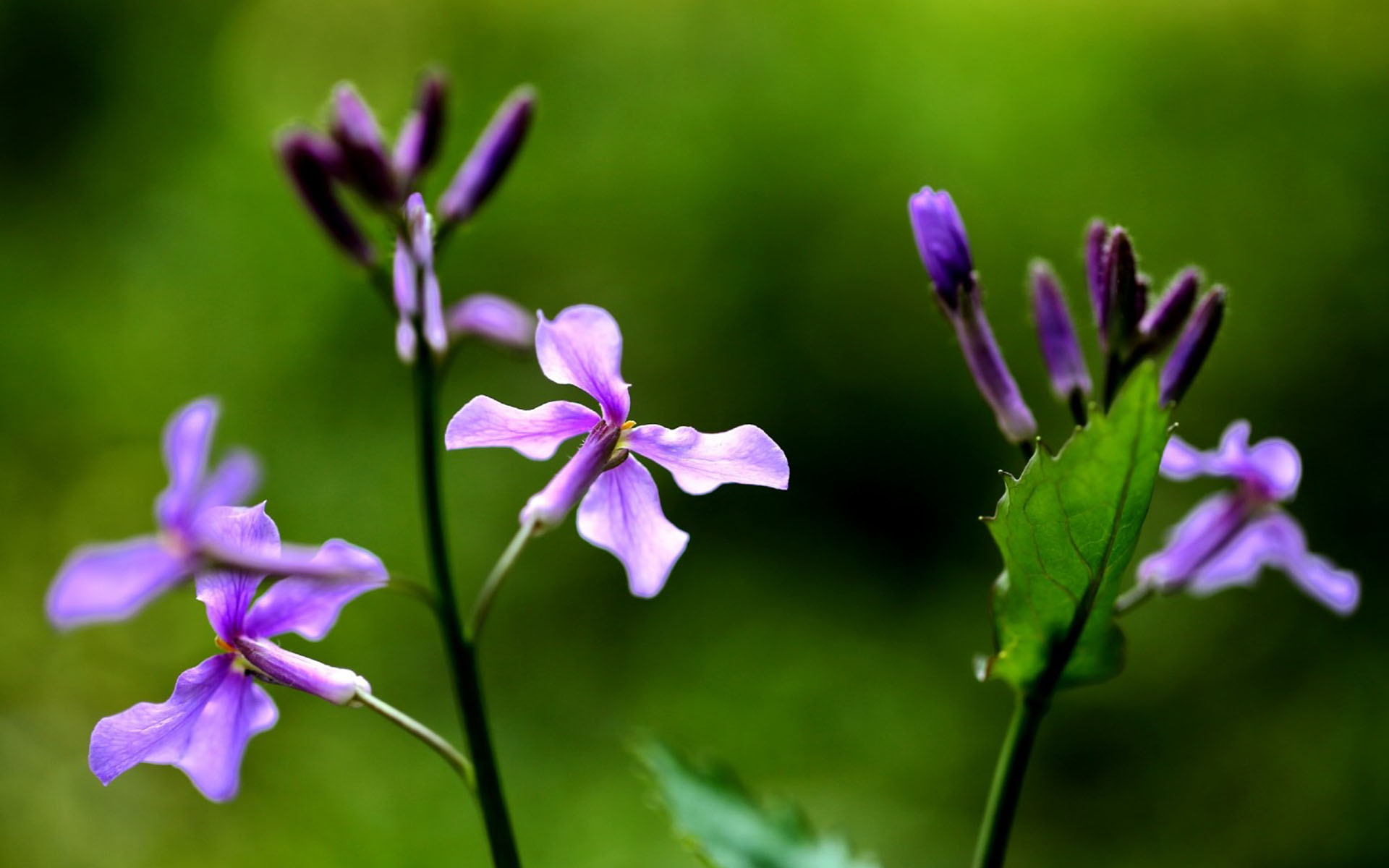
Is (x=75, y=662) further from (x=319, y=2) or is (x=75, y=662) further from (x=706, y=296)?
(x=319, y=2)

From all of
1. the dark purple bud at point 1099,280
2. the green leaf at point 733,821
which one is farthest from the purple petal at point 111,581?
the dark purple bud at point 1099,280

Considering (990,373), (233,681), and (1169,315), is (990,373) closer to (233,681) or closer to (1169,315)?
(1169,315)

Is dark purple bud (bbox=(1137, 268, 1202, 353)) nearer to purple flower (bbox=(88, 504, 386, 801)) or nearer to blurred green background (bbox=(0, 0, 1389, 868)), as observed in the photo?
purple flower (bbox=(88, 504, 386, 801))

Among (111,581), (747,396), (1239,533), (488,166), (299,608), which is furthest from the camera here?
(747,396)

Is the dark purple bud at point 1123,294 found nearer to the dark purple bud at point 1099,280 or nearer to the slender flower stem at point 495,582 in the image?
the dark purple bud at point 1099,280

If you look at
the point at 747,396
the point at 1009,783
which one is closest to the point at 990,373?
the point at 1009,783
